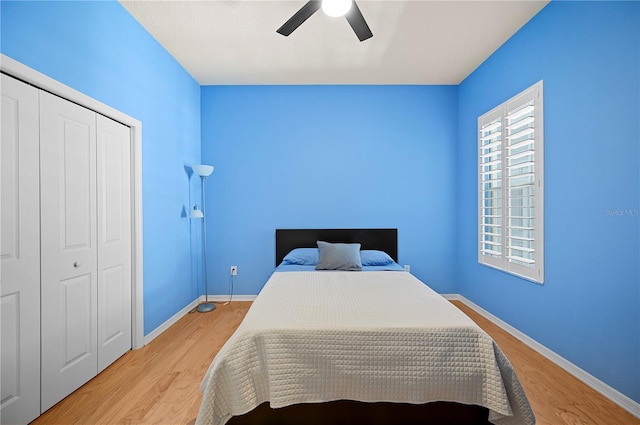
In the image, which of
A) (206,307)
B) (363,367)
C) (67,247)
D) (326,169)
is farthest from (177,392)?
(326,169)

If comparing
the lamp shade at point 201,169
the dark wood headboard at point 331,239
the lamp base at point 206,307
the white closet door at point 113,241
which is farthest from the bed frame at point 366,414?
the lamp shade at point 201,169

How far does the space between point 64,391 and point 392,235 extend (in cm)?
325

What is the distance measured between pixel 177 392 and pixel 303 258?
1729 millimetres

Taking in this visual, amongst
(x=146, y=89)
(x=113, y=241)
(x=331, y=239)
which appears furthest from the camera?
(x=331, y=239)

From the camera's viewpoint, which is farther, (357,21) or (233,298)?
(233,298)

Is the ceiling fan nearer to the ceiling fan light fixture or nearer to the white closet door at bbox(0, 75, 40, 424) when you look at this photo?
the ceiling fan light fixture

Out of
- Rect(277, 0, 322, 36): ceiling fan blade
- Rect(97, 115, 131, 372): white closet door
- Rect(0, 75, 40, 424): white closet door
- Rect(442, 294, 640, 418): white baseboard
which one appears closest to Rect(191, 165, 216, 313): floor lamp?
Rect(97, 115, 131, 372): white closet door

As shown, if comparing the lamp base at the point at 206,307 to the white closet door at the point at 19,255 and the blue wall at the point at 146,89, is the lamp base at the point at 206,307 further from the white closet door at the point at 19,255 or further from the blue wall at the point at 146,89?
the white closet door at the point at 19,255

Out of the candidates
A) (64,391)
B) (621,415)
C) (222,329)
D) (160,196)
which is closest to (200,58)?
(160,196)

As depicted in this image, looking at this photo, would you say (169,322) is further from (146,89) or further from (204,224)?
(146,89)

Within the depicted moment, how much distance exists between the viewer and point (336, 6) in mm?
1817

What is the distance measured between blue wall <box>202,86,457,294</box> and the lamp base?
1.04 feet

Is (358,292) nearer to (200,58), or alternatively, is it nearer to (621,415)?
(621,415)

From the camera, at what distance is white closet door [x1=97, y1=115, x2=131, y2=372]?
2.08 m
